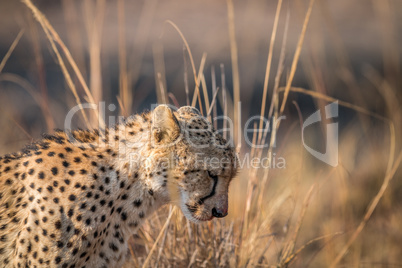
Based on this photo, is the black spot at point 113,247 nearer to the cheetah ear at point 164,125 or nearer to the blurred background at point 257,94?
the blurred background at point 257,94

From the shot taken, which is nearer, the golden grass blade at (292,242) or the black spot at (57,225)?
the black spot at (57,225)

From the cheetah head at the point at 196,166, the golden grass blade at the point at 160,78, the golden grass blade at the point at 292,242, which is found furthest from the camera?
the golden grass blade at the point at 160,78

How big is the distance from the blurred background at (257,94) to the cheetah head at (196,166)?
39 centimetres

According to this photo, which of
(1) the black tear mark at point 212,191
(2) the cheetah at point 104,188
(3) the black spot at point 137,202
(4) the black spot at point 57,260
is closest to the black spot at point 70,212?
(2) the cheetah at point 104,188

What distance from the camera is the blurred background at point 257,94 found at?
3580 mm

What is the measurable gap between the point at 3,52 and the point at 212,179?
24.0 ft

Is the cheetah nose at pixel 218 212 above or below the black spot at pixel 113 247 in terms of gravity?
above

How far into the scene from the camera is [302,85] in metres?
8.80

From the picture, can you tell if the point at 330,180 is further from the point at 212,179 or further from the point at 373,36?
the point at 373,36

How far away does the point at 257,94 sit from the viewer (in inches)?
345

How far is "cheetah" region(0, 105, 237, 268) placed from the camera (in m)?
2.67

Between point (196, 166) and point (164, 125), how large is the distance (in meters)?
0.26

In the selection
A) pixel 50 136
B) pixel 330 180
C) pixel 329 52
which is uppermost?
pixel 329 52

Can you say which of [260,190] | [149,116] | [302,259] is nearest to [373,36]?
[302,259]
